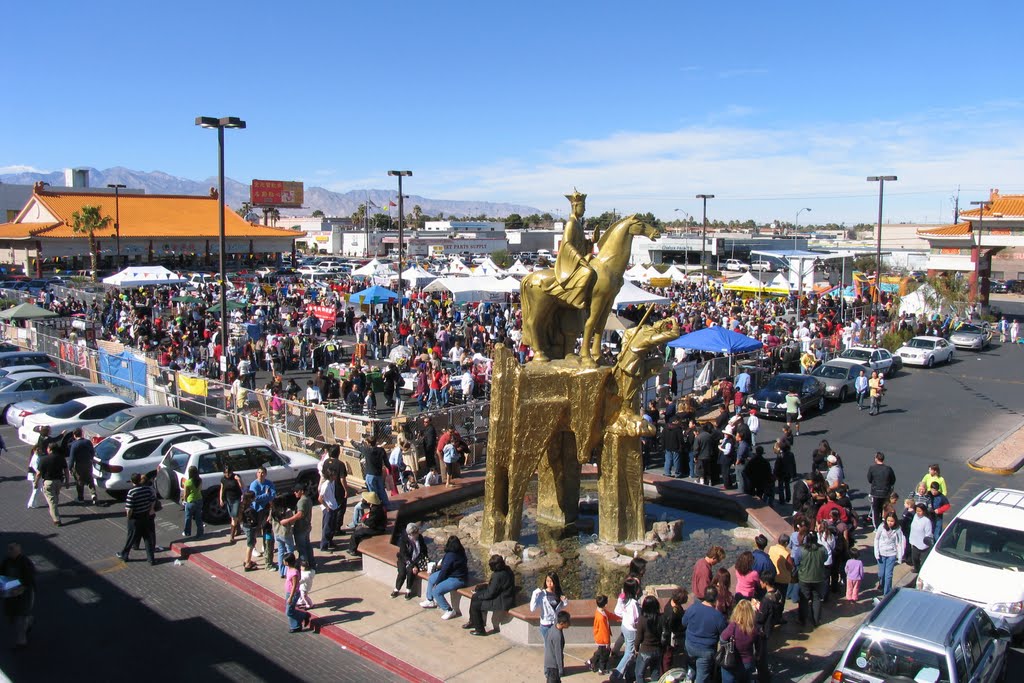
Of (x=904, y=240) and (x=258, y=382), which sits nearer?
(x=258, y=382)

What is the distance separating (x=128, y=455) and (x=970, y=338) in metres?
32.9

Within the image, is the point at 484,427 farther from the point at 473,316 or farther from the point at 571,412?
the point at 473,316

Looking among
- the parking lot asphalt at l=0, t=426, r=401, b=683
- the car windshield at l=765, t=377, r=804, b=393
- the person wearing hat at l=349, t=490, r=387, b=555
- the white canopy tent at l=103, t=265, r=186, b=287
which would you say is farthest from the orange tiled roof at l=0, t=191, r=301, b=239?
the person wearing hat at l=349, t=490, r=387, b=555

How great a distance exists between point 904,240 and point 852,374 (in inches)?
4040

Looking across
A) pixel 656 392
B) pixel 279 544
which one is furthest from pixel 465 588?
pixel 656 392

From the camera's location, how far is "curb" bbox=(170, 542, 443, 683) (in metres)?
8.57

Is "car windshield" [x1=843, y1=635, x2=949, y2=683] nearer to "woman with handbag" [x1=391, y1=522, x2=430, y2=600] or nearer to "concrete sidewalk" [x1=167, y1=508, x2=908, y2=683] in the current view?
"concrete sidewalk" [x1=167, y1=508, x2=908, y2=683]

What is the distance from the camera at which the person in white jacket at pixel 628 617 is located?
8234 mm

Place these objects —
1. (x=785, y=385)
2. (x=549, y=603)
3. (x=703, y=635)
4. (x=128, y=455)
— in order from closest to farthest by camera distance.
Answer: (x=703, y=635), (x=549, y=603), (x=128, y=455), (x=785, y=385)

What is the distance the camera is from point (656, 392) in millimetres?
21438

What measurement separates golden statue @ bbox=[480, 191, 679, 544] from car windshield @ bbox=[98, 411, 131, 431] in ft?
30.0

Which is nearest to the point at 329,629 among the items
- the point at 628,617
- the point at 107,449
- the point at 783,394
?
the point at 628,617

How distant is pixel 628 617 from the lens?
8.36 m

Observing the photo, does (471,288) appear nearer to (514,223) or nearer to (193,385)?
(193,385)
